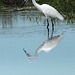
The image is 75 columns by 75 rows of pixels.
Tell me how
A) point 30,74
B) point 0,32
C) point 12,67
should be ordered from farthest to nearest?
point 0,32
point 12,67
point 30,74

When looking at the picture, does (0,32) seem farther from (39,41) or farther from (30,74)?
(30,74)

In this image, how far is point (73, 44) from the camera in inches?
351

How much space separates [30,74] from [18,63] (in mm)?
951

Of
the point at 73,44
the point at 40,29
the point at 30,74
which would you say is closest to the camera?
the point at 30,74

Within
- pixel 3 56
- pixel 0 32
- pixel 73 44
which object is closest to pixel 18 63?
pixel 3 56

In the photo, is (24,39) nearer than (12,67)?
No

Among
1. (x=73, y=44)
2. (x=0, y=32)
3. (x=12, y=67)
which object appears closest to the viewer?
(x=12, y=67)

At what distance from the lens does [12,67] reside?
259 inches

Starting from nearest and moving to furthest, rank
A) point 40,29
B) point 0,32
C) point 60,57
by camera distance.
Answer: point 60,57 → point 0,32 → point 40,29

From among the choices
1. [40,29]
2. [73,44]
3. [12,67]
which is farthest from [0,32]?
[12,67]

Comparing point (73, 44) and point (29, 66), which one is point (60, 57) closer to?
point (29, 66)

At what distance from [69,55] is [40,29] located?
507 cm

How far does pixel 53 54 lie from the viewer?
7.71 metres

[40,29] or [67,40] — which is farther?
[40,29]
